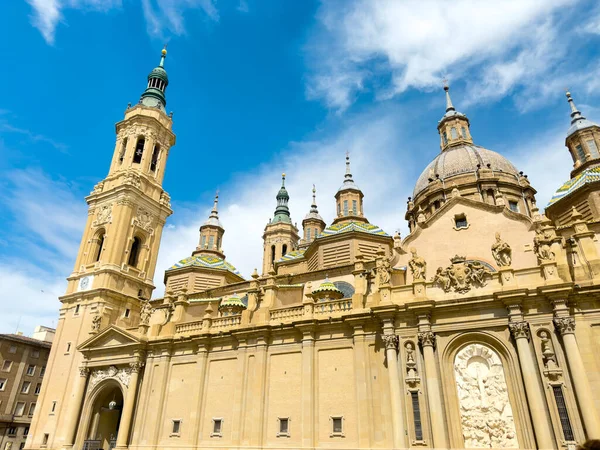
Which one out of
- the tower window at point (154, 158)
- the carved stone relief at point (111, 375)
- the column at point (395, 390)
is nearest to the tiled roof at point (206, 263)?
the tower window at point (154, 158)

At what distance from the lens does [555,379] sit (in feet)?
60.6

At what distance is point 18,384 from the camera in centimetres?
5109

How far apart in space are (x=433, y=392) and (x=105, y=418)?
2401cm

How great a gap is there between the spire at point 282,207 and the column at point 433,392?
50.4 metres

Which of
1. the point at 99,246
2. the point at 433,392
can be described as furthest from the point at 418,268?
the point at 99,246

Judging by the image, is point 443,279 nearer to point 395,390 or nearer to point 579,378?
point 395,390

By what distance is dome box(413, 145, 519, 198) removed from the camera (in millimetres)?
41188

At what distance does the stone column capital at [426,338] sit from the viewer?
2084 centimetres

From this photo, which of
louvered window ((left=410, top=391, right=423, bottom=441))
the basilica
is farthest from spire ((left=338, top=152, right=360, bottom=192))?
louvered window ((left=410, top=391, right=423, bottom=441))

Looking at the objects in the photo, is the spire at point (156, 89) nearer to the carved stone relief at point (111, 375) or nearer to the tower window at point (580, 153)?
the carved stone relief at point (111, 375)

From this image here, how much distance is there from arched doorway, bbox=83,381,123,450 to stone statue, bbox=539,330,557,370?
2620 centimetres

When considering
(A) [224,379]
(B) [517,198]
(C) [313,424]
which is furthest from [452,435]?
(B) [517,198]

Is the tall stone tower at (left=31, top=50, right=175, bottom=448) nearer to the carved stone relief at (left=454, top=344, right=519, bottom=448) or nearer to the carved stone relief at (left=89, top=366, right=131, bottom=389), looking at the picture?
the carved stone relief at (left=89, top=366, right=131, bottom=389)

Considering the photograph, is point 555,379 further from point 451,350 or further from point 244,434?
point 244,434
